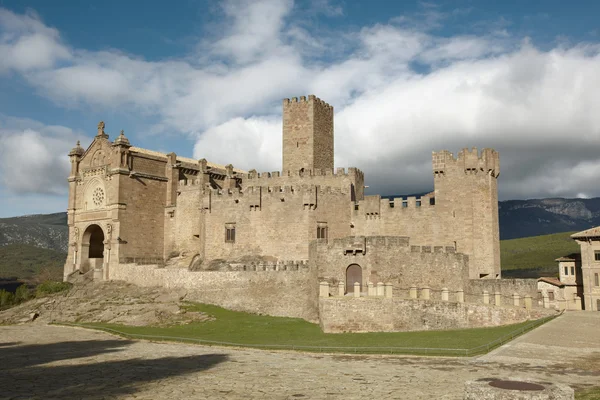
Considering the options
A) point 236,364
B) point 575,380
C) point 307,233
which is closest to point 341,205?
point 307,233

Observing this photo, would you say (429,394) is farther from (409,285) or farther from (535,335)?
(409,285)

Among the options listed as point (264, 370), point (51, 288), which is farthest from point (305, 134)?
point (264, 370)

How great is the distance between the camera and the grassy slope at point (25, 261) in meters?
122

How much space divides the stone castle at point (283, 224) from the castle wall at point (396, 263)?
0.19 ft

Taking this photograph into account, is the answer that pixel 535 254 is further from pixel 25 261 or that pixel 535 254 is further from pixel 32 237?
pixel 32 237

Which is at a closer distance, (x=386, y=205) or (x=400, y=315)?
(x=400, y=315)

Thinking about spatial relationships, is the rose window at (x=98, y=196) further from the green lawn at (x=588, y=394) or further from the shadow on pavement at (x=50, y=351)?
the green lawn at (x=588, y=394)

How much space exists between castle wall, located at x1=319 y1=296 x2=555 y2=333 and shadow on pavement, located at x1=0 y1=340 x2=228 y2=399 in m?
8.01

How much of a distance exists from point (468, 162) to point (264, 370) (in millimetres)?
28368

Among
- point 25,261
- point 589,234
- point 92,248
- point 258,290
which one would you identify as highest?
point 25,261

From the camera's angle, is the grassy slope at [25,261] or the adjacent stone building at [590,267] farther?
the grassy slope at [25,261]

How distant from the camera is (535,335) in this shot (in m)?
24.9

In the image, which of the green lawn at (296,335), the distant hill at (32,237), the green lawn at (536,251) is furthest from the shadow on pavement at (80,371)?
the distant hill at (32,237)

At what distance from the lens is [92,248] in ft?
169
